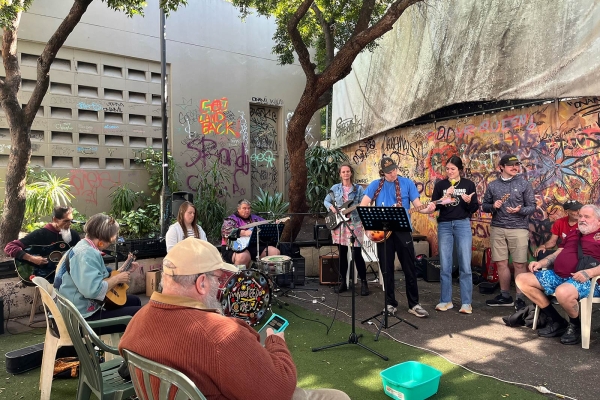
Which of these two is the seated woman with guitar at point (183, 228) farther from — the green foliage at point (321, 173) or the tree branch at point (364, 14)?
the green foliage at point (321, 173)

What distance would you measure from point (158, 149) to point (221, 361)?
934 centimetres

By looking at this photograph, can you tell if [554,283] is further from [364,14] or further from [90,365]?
[364,14]

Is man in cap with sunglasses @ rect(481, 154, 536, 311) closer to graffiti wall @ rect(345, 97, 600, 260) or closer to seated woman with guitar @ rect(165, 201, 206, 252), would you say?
graffiti wall @ rect(345, 97, 600, 260)

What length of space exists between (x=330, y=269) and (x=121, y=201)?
5.03 m

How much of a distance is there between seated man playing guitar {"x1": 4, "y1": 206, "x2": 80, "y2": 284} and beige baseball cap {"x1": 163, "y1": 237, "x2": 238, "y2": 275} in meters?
3.89

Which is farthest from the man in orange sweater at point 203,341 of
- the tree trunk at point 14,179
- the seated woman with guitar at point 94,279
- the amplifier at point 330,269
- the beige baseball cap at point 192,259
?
the tree trunk at point 14,179

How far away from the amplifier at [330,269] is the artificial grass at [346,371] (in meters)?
2.16

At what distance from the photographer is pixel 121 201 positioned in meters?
9.55

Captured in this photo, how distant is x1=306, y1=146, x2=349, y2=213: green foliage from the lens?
10.6 metres

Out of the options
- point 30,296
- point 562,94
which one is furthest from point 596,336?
point 30,296

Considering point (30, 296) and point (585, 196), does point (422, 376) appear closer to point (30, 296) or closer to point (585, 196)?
point (585, 196)

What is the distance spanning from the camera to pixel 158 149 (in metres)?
10.4

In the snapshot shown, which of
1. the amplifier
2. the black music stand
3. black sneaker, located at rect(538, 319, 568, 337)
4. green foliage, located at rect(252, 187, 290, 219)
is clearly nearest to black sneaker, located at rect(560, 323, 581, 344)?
black sneaker, located at rect(538, 319, 568, 337)

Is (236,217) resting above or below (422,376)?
above
